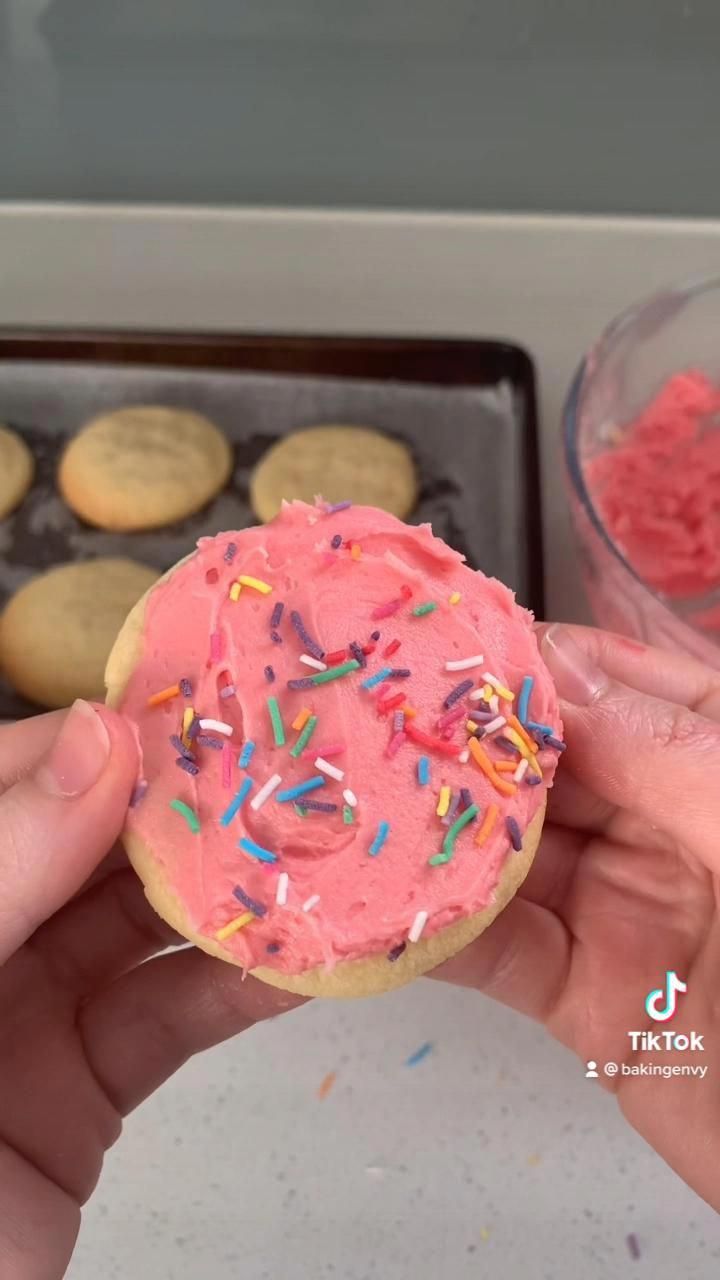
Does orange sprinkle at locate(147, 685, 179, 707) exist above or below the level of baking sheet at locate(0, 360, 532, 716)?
above

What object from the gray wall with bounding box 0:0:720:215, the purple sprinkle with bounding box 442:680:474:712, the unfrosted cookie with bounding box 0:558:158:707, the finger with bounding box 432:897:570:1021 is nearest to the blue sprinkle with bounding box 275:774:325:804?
the purple sprinkle with bounding box 442:680:474:712

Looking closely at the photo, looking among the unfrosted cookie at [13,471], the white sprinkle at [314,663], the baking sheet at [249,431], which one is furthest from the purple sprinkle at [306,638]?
the unfrosted cookie at [13,471]

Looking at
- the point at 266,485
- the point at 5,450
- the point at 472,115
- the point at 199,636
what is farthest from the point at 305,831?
the point at 472,115

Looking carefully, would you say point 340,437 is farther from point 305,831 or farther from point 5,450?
point 305,831

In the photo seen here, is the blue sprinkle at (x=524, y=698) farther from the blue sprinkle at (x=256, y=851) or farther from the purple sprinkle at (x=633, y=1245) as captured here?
the purple sprinkle at (x=633, y=1245)

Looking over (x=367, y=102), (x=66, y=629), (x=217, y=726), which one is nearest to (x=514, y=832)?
(x=217, y=726)

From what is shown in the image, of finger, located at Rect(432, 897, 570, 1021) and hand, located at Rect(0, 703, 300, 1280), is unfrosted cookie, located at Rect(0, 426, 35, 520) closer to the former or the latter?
hand, located at Rect(0, 703, 300, 1280)
